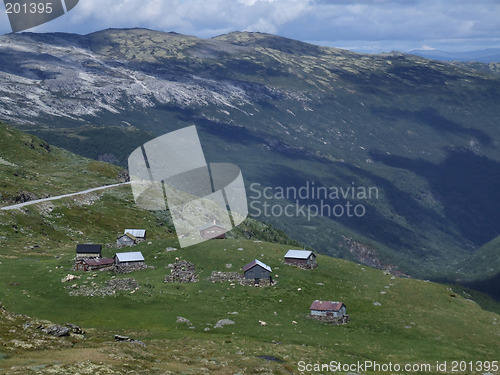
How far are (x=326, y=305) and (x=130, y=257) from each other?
129 ft

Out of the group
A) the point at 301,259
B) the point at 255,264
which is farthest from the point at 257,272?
the point at 301,259

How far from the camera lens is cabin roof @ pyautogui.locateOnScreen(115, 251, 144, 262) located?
106000mm

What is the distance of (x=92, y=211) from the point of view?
164000 millimetres

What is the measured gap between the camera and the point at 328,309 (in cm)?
9038

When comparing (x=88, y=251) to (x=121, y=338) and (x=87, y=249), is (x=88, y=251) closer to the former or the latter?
(x=87, y=249)

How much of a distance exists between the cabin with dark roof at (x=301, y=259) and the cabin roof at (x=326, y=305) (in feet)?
64.3

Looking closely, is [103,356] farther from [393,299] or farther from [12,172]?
[12,172]

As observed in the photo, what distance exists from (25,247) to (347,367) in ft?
259

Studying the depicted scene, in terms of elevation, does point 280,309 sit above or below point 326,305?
below

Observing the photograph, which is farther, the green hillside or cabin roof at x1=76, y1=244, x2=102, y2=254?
cabin roof at x1=76, y1=244, x2=102, y2=254

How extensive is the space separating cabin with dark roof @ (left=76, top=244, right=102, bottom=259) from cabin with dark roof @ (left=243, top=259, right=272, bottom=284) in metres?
29.4

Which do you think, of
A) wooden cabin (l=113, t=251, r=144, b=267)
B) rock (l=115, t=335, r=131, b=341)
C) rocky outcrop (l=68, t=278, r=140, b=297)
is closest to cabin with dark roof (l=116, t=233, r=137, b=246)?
wooden cabin (l=113, t=251, r=144, b=267)

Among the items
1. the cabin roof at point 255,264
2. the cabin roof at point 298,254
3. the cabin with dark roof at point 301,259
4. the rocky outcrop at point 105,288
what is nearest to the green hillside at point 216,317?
the rocky outcrop at point 105,288

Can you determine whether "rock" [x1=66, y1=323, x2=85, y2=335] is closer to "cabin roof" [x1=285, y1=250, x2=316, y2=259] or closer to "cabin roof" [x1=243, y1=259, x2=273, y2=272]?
"cabin roof" [x1=243, y1=259, x2=273, y2=272]
